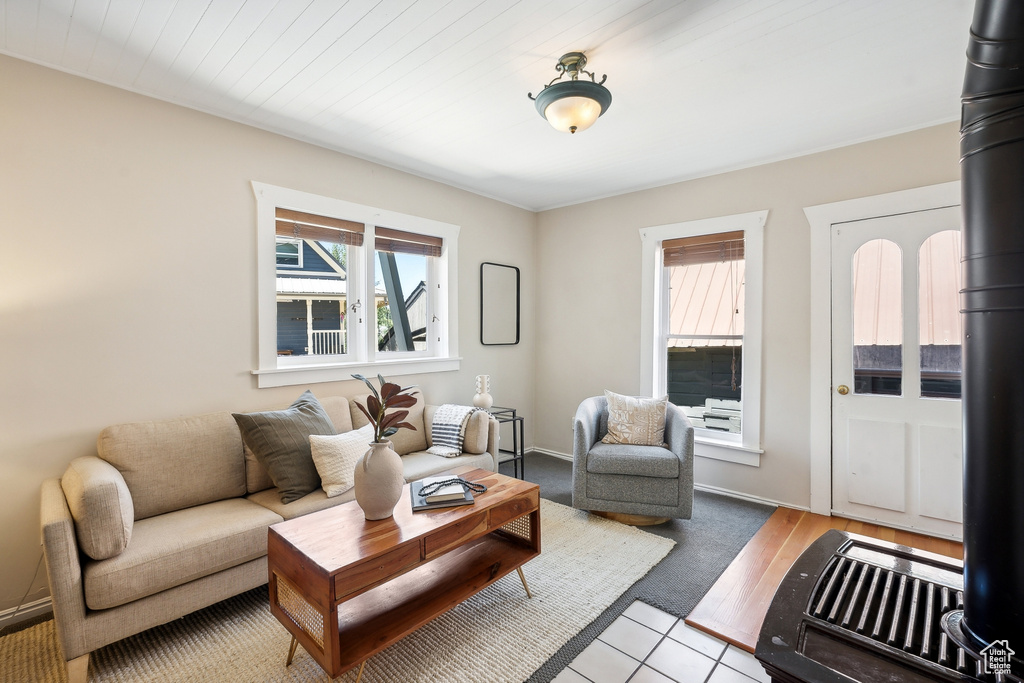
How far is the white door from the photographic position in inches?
108

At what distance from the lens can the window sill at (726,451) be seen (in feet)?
11.4

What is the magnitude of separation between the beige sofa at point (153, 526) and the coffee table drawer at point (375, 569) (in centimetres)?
83

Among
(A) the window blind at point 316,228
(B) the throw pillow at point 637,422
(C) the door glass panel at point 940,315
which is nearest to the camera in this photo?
(C) the door glass panel at point 940,315

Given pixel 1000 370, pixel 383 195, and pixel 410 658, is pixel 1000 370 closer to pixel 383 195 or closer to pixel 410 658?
pixel 410 658

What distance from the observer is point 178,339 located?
2516 millimetres

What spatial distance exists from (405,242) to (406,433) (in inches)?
60.5

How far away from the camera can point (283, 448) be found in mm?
2410

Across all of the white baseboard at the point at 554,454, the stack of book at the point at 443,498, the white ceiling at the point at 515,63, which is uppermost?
the white ceiling at the point at 515,63

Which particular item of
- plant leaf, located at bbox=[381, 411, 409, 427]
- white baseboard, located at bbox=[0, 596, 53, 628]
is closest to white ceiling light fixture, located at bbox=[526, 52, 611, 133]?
plant leaf, located at bbox=[381, 411, 409, 427]

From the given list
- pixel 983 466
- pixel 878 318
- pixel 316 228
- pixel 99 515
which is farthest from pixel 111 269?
pixel 878 318

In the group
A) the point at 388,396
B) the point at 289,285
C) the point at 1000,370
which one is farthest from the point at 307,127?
the point at 1000,370

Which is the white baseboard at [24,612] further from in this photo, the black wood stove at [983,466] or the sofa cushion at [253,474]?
the black wood stove at [983,466]

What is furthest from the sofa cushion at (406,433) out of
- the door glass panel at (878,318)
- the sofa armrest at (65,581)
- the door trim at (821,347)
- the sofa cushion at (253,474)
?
the door glass panel at (878,318)

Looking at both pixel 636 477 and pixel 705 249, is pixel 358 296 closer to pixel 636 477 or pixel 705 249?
pixel 636 477
